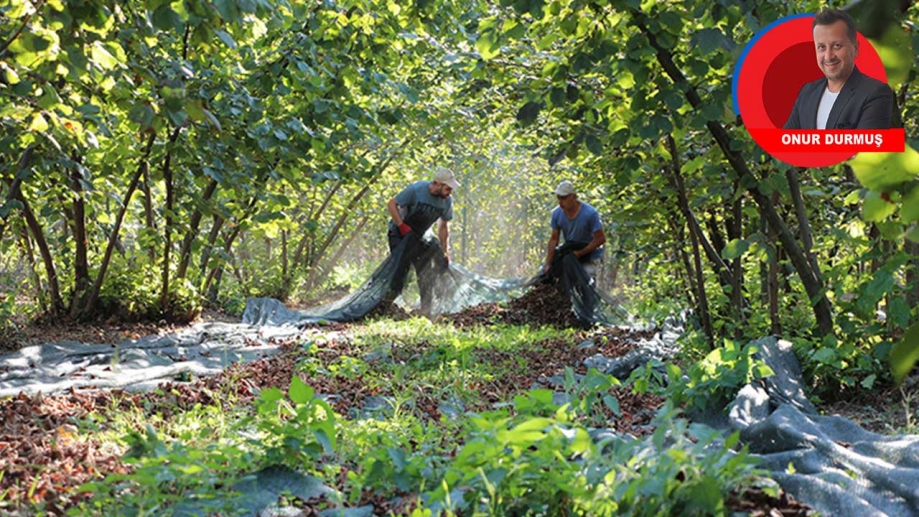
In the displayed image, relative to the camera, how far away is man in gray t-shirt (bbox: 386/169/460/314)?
7801mm

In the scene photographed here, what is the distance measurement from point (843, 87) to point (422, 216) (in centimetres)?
522

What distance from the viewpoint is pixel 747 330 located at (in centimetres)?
456

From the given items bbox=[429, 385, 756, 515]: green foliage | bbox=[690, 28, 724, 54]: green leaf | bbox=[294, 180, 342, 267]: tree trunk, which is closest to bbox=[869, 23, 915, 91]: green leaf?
bbox=[429, 385, 756, 515]: green foliage

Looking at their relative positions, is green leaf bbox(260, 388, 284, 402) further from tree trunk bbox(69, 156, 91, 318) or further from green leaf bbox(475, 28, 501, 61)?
tree trunk bbox(69, 156, 91, 318)

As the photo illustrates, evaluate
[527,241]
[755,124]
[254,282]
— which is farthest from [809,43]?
[527,241]

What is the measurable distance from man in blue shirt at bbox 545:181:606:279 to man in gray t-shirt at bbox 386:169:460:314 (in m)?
1.12

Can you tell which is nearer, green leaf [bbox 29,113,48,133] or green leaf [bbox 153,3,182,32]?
green leaf [bbox 153,3,182,32]

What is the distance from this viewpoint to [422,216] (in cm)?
799

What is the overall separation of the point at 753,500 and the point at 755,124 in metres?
2.32

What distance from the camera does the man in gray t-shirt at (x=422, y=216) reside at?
7801mm

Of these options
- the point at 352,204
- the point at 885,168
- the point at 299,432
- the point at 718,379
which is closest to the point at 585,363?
the point at 718,379

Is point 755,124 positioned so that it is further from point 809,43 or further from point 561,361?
point 561,361

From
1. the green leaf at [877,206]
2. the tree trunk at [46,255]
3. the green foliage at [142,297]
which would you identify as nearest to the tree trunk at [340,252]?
the green foliage at [142,297]

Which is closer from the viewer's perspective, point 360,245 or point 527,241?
point 527,241
